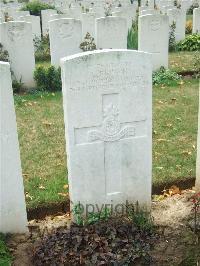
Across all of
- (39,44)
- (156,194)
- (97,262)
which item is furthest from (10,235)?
(39,44)

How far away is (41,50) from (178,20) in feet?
15.9

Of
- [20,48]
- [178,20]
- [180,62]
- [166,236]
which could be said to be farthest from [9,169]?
[178,20]

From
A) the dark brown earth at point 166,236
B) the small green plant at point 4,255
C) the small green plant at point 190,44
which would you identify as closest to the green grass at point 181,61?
the small green plant at point 190,44

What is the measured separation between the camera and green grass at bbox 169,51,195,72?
1216 cm

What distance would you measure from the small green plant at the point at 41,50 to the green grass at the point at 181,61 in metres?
A: 3.89

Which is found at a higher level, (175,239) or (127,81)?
(127,81)

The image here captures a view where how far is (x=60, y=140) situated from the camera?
7.37 m

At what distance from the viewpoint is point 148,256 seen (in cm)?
426

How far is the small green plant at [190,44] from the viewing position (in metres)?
14.9

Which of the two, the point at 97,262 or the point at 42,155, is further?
the point at 42,155

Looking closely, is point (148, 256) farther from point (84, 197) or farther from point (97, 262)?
point (84, 197)

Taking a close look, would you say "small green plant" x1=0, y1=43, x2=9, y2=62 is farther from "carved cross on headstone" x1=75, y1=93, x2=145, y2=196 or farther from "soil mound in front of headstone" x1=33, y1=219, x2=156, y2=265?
"soil mound in front of headstone" x1=33, y1=219, x2=156, y2=265

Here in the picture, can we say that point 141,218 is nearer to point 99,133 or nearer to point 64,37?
point 99,133

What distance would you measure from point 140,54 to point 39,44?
10.7 m
